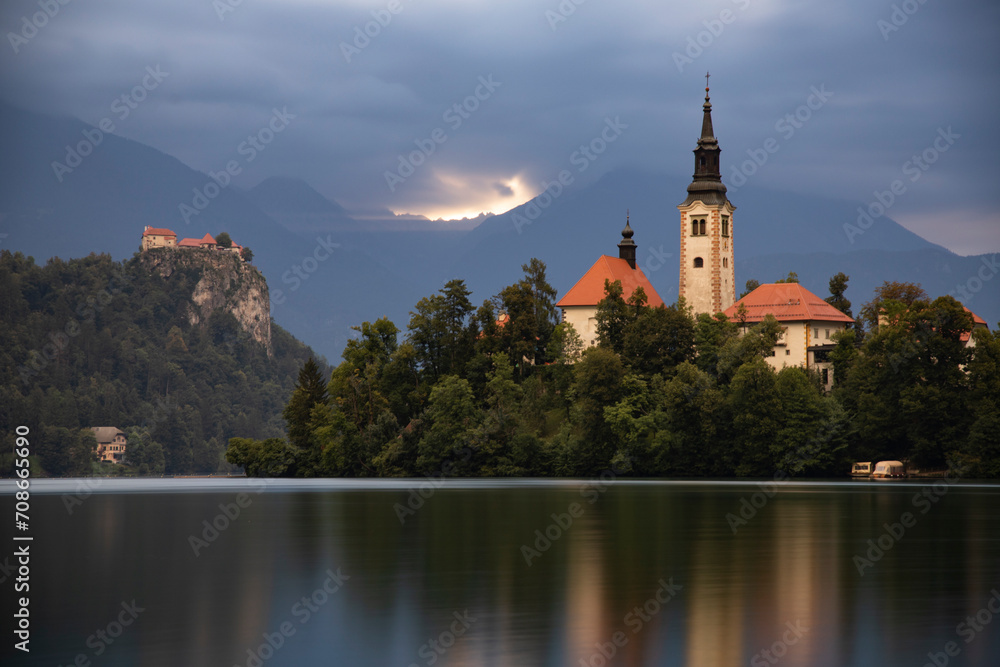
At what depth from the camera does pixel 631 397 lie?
93.4m

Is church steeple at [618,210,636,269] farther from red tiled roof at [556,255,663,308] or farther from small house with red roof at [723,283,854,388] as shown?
small house with red roof at [723,283,854,388]

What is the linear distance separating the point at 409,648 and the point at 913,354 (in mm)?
71693

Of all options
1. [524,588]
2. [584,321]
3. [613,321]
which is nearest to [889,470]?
[613,321]

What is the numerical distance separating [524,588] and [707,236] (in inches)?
3537

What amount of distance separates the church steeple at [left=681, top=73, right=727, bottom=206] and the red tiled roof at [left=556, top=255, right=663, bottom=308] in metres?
10.1

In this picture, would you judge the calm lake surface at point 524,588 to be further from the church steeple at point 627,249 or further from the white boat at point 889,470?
the church steeple at point 627,249

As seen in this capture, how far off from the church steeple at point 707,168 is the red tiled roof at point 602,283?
10.1 meters

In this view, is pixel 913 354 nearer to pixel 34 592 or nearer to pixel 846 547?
pixel 846 547

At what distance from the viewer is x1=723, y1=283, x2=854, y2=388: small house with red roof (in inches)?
3996

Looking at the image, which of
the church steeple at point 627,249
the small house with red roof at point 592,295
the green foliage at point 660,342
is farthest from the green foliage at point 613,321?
the church steeple at point 627,249

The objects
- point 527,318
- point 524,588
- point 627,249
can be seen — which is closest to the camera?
point 524,588

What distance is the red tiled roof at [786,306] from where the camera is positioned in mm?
102250

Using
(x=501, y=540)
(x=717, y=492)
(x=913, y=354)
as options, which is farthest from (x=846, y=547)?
(x=913, y=354)

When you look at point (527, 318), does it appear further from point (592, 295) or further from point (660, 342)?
point (660, 342)
